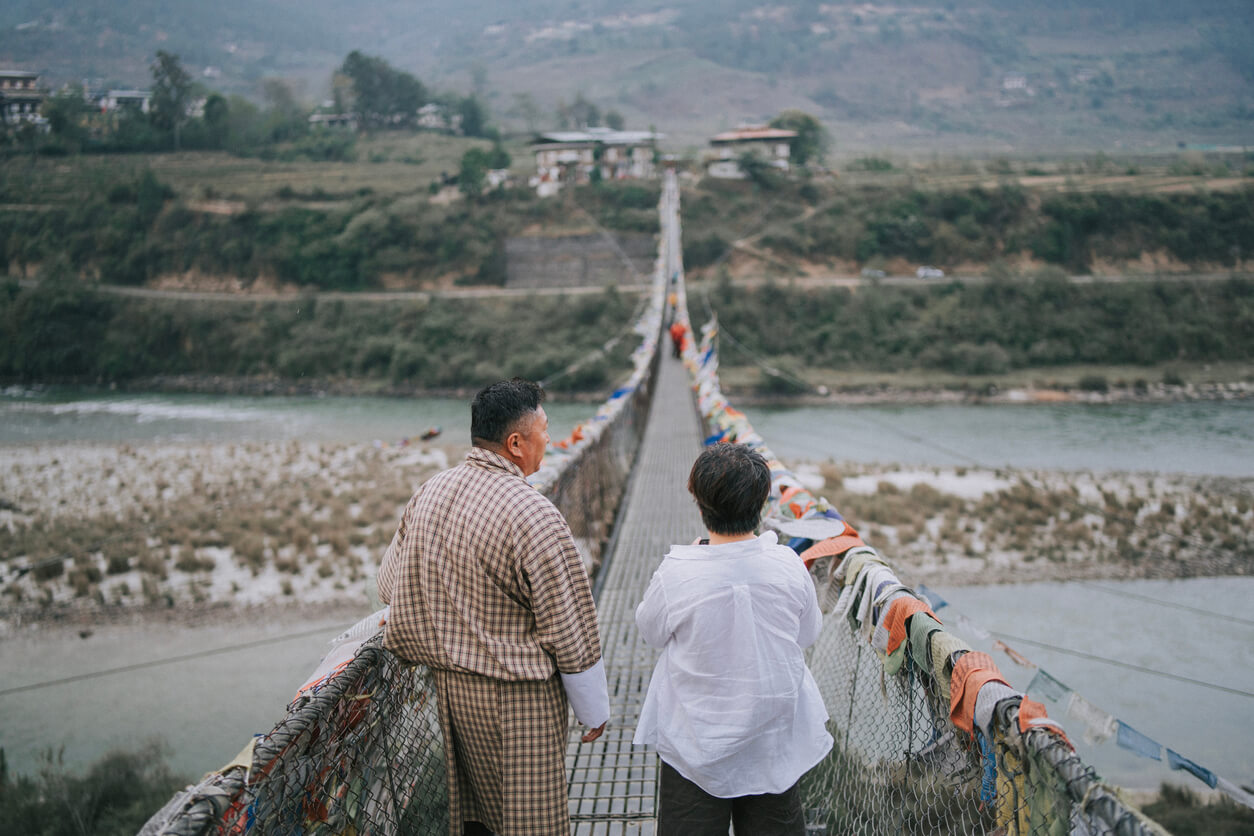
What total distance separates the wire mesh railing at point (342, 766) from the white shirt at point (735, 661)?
553 millimetres

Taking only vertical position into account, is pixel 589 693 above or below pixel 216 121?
below

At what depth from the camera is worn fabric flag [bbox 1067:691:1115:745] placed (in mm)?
1718

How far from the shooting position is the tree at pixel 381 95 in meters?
50.5

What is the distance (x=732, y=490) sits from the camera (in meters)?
1.27

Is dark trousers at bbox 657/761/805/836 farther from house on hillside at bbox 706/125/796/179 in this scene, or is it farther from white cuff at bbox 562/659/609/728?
house on hillside at bbox 706/125/796/179

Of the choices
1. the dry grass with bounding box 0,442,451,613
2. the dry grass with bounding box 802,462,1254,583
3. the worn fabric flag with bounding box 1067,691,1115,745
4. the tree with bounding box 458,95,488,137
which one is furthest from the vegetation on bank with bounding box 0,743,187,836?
the tree with bounding box 458,95,488,137

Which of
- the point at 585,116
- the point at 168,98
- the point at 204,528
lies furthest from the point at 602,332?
the point at 585,116

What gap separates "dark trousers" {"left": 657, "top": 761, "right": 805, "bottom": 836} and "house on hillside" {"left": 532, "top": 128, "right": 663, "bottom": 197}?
34.0 m

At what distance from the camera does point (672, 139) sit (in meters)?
68.6

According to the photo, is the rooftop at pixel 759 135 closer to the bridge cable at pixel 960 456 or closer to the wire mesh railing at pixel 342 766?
the bridge cable at pixel 960 456

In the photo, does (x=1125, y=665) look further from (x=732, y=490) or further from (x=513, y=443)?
(x=513, y=443)

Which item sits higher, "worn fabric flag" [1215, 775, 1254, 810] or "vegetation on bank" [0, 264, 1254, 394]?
"worn fabric flag" [1215, 775, 1254, 810]

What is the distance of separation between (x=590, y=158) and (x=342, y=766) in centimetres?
3680

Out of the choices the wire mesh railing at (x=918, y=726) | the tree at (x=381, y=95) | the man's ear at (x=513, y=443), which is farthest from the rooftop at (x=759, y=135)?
the man's ear at (x=513, y=443)
